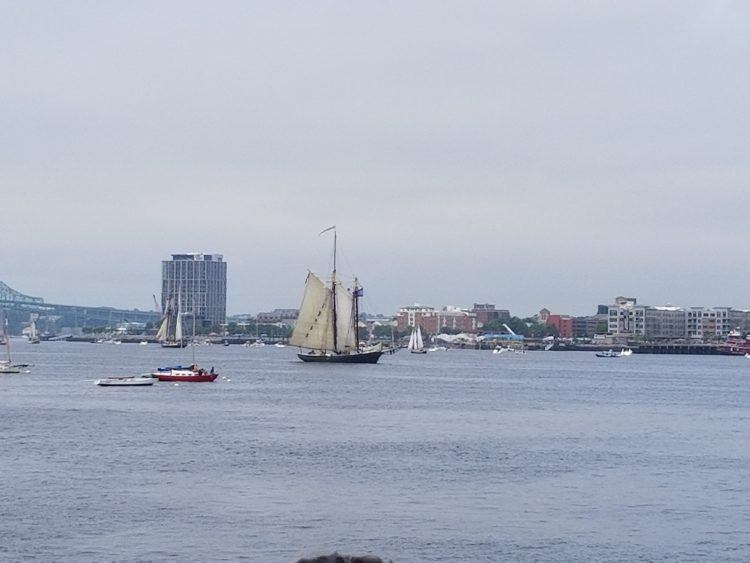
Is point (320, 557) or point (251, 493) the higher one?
Answer: point (320, 557)

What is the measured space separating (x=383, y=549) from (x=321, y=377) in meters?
76.2

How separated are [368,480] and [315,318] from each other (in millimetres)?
82144

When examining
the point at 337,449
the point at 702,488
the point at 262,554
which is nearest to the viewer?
the point at 262,554

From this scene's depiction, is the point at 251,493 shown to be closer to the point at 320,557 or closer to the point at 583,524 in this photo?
the point at 583,524

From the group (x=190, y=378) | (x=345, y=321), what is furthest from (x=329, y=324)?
(x=190, y=378)

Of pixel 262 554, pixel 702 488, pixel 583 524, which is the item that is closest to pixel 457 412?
pixel 702 488

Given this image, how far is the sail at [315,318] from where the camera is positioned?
386 feet

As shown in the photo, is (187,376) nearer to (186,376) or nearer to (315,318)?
(186,376)

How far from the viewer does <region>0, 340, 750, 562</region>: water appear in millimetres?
29594

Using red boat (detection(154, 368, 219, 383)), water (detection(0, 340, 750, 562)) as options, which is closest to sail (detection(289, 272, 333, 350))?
red boat (detection(154, 368, 219, 383))

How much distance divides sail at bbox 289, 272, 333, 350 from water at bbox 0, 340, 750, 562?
138ft

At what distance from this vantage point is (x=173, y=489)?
3619 centimetres

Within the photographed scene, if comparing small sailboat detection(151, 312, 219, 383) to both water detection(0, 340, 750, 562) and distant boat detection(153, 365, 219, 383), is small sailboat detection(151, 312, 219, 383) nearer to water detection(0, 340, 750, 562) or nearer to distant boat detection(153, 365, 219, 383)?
distant boat detection(153, 365, 219, 383)

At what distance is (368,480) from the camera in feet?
127
